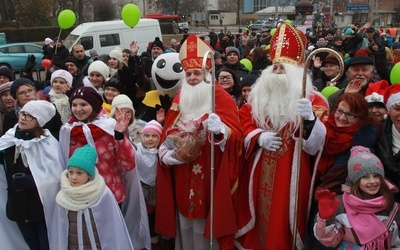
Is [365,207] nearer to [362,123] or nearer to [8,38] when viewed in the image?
[362,123]

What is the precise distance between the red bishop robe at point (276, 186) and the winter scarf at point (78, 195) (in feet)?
4.21

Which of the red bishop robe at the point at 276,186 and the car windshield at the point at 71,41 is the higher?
the car windshield at the point at 71,41

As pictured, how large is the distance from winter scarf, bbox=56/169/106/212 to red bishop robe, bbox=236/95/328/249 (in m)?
1.28

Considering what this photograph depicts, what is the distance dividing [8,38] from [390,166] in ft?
107

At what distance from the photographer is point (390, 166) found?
9.74ft

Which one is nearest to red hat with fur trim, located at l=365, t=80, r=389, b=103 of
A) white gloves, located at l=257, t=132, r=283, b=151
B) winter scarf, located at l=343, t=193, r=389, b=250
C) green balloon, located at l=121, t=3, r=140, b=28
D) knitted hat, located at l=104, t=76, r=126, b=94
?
white gloves, located at l=257, t=132, r=283, b=151

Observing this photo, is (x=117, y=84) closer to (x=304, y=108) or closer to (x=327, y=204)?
(x=304, y=108)

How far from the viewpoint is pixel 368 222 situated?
2762 millimetres

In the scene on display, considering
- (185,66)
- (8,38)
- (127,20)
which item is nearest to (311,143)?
(185,66)


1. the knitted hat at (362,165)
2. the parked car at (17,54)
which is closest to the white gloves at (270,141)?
the knitted hat at (362,165)

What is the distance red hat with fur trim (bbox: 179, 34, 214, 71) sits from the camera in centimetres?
363

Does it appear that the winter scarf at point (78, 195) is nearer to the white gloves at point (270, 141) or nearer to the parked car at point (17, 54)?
the white gloves at point (270, 141)

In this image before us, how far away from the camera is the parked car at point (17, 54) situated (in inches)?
644

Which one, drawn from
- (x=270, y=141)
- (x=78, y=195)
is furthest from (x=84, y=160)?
(x=270, y=141)
